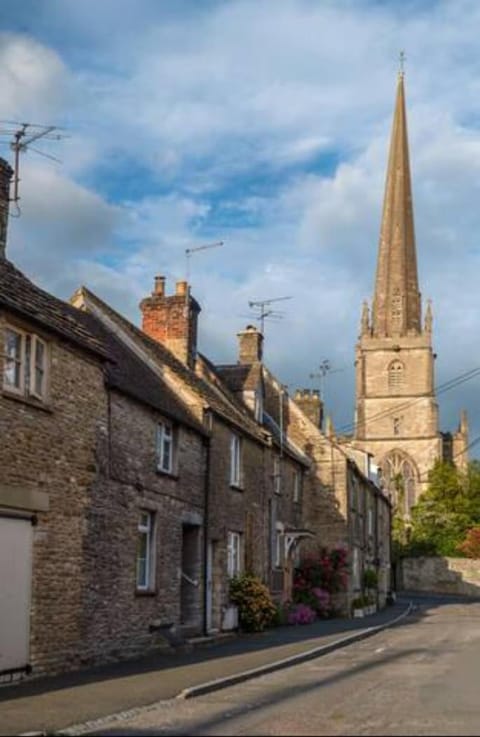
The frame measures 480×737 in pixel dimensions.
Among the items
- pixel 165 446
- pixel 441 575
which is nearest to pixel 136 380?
pixel 165 446

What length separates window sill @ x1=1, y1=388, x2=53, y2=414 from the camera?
14.5 metres

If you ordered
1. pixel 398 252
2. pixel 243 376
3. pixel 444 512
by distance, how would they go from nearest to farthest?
pixel 243 376
pixel 444 512
pixel 398 252

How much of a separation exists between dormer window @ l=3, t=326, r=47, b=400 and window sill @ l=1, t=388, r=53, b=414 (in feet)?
0.21

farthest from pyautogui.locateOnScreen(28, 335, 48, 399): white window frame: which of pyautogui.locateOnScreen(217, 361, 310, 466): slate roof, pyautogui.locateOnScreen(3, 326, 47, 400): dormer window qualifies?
pyautogui.locateOnScreen(217, 361, 310, 466): slate roof

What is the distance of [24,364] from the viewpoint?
50.3 feet

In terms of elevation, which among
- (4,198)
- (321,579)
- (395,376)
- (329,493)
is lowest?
(321,579)

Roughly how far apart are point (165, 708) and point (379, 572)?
39471 millimetres

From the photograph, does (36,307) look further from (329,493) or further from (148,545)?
(329,493)

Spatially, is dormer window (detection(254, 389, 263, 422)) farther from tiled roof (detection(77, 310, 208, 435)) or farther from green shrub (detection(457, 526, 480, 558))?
green shrub (detection(457, 526, 480, 558))

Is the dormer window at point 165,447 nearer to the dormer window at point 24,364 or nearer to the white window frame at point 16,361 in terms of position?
the dormer window at point 24,364

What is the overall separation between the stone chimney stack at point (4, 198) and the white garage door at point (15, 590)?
5130mm

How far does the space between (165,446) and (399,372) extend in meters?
87.5

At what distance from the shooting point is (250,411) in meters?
32.0

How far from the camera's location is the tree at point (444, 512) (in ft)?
260
